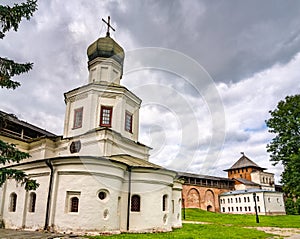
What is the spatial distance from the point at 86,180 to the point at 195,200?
129 feet

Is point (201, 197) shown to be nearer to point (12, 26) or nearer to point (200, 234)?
point (200, 234)

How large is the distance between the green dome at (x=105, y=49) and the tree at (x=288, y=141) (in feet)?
43.7

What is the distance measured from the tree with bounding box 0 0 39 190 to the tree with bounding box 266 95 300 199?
1750 cm

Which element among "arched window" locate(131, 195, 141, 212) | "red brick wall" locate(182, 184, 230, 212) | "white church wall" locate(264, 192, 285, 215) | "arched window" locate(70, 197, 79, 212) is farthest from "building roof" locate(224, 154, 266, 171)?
"arched window" locate(70, 197, 79, 212)

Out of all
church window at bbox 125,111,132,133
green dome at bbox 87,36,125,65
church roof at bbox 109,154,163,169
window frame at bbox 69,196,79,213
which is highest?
green dome at bbox 87,36,125,65

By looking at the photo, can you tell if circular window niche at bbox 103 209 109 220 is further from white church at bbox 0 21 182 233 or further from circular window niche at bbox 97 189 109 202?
circular window niche at bbox 97 189 109 202

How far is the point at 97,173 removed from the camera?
45.6 feet

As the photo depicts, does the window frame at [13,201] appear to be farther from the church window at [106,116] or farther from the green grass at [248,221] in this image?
the green grass at [248,221]

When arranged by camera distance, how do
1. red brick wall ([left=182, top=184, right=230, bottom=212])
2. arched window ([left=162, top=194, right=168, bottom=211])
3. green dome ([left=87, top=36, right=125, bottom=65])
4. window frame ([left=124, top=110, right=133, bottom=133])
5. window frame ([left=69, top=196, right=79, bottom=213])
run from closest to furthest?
window frame ([left=69, top=196, right=79, bottom=213]) → arched window ([left=162, top=194, right=168, bottom=211]) → window frame ([left=124, top=110, right=133, bottom=133]) → green dome ([left=87, top=36, right=125, bottom=65]) → red brick wall ([left=182, top=184, right=230, bottom=212])

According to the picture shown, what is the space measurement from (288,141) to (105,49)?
15480mm

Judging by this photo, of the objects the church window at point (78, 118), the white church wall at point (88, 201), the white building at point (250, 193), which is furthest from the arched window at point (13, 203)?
the white building at point (250, 193)

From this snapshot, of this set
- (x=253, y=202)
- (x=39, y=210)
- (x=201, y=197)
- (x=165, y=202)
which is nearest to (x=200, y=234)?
(x=165, y=202)

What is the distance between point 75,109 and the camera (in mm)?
19781

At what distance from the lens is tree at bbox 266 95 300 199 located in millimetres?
Answer: 19625
